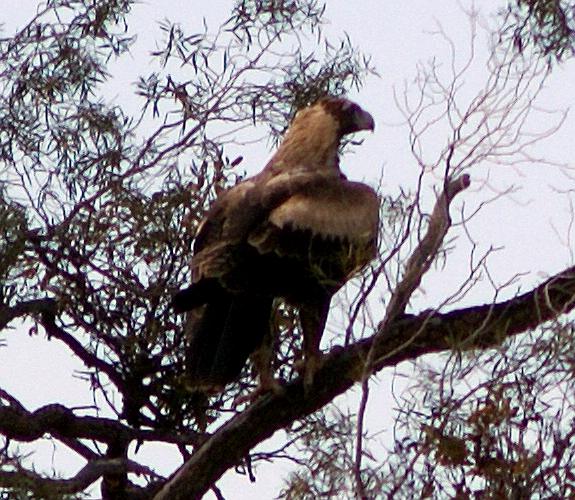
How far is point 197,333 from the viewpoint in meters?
8.77

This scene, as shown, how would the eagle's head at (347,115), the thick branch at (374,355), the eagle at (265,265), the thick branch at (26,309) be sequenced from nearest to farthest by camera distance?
the thick branch at (374,355), the eagle at (265,265), the eagle's head at (347,115), the thick branch at (26,309)

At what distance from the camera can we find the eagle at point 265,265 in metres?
8.61

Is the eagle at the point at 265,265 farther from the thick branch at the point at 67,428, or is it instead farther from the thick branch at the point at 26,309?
the thick branch at the point at 26,309

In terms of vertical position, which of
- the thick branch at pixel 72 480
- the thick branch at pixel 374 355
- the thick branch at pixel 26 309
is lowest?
the thick branch at pixel 374 355

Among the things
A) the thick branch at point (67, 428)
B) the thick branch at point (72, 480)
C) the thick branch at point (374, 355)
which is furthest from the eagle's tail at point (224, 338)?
the thick branch at point (67, 428)

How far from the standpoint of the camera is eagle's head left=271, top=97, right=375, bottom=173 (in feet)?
31.7

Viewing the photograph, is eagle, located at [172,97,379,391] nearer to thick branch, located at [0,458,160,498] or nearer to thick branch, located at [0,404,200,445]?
thick branch, located at [0,458,160,498]

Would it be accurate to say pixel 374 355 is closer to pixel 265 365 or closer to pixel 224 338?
pixel 224 338

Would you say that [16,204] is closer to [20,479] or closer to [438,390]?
[20,479]

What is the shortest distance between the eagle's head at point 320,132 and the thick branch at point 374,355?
5.01ft

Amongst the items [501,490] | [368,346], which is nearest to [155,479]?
[368,346]

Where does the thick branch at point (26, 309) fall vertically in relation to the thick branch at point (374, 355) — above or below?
above

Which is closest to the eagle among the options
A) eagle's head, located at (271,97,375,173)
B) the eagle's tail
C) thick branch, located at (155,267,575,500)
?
the eagle's tail

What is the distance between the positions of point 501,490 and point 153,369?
324 cm
